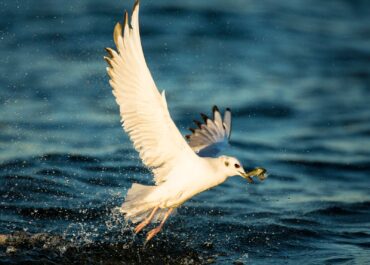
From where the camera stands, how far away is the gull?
6.35m

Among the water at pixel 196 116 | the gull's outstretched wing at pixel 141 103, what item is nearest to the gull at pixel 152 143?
the gull's outstretched wing at pixel 141 103

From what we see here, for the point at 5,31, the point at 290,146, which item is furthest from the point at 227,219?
the point at 5,31

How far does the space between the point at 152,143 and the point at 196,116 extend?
5824 millimetres

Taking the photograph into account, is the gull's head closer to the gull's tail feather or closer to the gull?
the gull

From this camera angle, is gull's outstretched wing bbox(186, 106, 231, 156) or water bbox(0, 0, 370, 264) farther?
water bbox(0, 0, 370, 264)

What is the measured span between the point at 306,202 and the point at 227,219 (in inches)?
64.1

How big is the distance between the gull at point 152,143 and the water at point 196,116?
2.76 feet

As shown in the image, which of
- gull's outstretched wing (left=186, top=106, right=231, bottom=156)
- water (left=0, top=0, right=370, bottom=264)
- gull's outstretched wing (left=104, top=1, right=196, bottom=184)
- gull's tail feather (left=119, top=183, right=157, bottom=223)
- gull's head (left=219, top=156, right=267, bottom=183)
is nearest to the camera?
gull's outstretched wing (left=104, top=1, right=196, bottom=184)

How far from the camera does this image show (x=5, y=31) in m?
15.0

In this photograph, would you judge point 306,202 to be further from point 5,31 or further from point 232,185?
point 5,31

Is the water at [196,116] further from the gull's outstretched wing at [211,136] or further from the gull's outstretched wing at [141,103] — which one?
the gull's outstretched wing at [141,103]

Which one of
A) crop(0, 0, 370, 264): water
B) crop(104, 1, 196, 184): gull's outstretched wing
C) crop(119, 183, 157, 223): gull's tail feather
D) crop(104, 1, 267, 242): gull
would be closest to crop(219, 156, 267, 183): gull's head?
crop(104, 1, 267, 242): gull

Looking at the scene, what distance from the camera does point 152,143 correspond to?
6.78 metres

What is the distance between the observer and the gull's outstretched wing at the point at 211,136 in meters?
7.80
